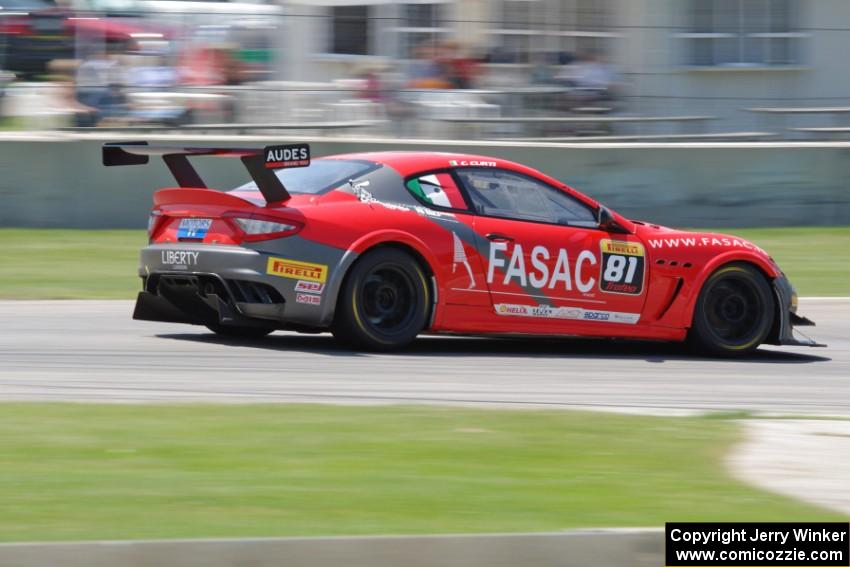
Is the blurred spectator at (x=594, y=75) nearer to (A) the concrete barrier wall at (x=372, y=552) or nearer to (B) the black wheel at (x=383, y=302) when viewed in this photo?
(B) the black wheel at (x=383, y=302)

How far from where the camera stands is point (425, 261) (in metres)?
9.32

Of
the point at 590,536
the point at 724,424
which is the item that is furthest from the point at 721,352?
the point at 590,536

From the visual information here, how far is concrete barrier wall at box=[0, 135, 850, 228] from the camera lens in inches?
667

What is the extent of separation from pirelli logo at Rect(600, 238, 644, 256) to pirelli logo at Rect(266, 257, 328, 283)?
2.08 m

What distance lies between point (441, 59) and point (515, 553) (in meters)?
15.2

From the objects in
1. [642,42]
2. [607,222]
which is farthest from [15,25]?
[607,222]

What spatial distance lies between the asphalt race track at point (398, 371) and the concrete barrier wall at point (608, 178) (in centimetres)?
598

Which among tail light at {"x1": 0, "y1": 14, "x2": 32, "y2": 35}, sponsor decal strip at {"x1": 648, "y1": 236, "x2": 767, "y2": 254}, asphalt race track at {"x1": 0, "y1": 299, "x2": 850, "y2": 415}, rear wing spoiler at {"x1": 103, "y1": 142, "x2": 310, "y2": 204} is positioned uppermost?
tail light at {"x1": 0, "y1": 14, "x2": 32, "y2": 35}

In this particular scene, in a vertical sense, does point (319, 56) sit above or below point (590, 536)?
above

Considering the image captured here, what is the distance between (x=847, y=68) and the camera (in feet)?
77.9

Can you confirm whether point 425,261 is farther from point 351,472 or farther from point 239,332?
point 351,472

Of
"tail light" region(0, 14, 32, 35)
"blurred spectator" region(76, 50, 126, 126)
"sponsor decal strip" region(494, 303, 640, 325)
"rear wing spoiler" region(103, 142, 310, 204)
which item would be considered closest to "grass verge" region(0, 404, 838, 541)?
"rear wing spoiler" region(103, 142, 310, 204)

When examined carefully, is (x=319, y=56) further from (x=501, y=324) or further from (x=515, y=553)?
(x=515, y=553)
